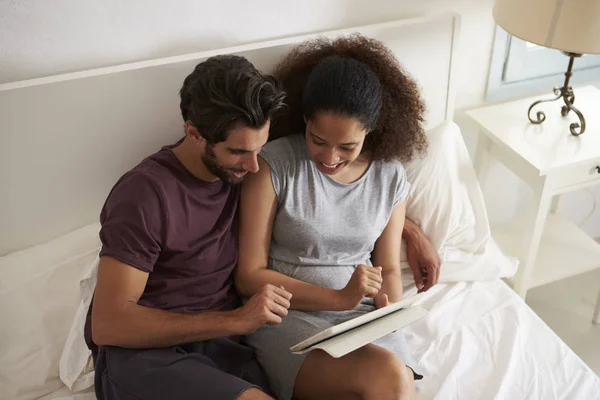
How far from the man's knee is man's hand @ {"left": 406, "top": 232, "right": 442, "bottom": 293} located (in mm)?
517

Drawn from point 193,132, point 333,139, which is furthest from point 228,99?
point 333,139

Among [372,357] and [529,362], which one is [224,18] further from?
[529,362]

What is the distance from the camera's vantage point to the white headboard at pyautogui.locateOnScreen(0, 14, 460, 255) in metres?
1.47

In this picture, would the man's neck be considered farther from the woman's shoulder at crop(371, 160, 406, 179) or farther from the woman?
the woman's shoulder at crop(371, 160, 406, 179)

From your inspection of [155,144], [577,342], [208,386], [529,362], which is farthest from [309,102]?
[577,342]

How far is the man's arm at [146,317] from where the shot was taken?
1237mm

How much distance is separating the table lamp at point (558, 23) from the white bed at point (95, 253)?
1.01 feet

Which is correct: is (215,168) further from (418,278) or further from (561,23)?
(561,23)

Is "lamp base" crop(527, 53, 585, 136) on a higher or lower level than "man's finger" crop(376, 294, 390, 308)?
higher

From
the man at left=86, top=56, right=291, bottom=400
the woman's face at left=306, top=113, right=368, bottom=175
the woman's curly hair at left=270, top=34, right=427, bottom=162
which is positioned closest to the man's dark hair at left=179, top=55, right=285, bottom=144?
the man at left=86, top=56, right=291, bottom=400

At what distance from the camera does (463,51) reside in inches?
76.1

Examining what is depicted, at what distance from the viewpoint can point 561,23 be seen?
5.02ft

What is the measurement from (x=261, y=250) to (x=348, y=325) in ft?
1.02

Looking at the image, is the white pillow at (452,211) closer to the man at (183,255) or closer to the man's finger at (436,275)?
the man's finger at (436,275)
